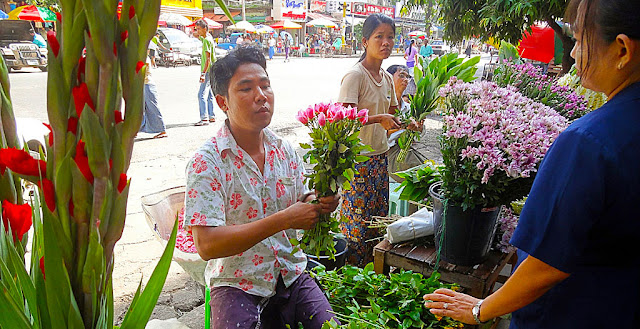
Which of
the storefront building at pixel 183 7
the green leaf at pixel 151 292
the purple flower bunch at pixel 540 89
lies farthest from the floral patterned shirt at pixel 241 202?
the storefront building at pixel 183 7

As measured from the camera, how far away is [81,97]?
36cm

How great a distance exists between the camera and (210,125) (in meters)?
7.95

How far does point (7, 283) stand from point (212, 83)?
58.2 inches

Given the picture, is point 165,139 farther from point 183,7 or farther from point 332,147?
point 332,147

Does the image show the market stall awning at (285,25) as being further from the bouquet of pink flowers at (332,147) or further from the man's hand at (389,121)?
the bouquet of pink flowers at (332,147)

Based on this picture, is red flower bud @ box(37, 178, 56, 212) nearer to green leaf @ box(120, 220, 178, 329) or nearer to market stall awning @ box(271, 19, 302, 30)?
green leaf @ box(120, 220, 178, 329)

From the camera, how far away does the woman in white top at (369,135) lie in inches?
122

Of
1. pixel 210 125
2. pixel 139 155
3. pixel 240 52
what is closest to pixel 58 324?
pixel 240 52

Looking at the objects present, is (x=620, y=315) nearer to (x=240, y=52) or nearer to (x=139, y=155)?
(x=240, y=52)

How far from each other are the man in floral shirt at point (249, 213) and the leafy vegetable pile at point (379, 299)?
88mm

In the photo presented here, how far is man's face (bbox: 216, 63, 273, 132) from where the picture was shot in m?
1.75

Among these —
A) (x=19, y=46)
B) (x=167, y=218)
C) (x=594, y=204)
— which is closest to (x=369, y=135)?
(x=167, y=218)

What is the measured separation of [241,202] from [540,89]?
6.37 feet

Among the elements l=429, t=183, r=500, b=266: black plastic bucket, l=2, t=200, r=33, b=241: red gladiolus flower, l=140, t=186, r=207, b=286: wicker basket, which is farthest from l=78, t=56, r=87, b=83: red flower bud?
l=140, t=186, r=207, b=286: wicker basket
